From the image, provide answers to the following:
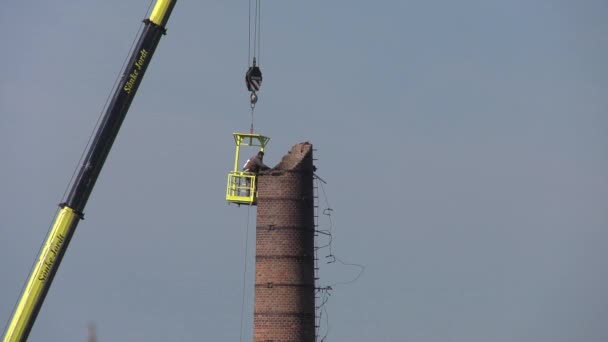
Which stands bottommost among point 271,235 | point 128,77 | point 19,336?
point 19,336

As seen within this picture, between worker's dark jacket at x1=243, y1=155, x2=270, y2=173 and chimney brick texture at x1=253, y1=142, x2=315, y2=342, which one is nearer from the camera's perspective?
chimney brick texture at x1=253, y1=142, x2=315, y2=342

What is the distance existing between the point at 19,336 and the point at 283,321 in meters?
7.18

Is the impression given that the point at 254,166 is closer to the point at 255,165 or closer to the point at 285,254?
the point at 255,165

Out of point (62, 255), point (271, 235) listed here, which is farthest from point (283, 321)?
point (62, 255)

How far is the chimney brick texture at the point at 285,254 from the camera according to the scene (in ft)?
150

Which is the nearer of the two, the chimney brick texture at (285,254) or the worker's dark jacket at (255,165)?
the chimney brick texture at (285,254)

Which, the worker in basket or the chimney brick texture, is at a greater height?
the worker in basket

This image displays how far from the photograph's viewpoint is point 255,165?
46.8m

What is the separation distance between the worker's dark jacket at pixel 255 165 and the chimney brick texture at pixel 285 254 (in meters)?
0.23

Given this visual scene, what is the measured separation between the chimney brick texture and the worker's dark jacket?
9.0 inches

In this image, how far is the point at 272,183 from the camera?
152 ft

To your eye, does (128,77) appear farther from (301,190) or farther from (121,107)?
(301,190)

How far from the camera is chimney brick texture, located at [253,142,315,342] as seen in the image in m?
45.7

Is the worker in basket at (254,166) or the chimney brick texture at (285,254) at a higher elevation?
the worker in basket at (254,166)
